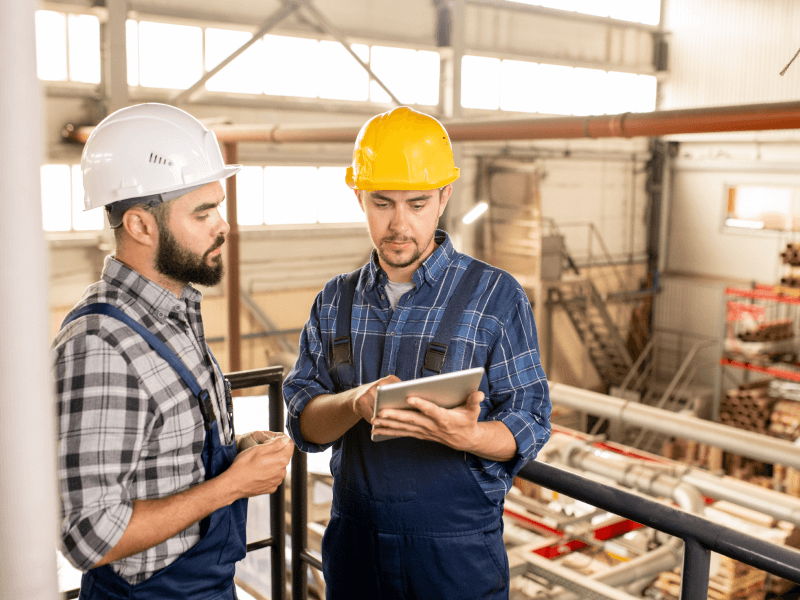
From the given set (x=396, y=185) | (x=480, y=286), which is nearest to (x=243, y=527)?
(x=480, y=286)

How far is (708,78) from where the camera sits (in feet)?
59.0

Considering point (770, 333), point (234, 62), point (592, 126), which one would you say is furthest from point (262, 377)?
point (770, 333)

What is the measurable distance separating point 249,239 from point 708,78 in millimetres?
12237

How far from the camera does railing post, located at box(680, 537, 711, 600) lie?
171 centimetres

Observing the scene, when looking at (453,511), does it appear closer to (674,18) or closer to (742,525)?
(742,525)

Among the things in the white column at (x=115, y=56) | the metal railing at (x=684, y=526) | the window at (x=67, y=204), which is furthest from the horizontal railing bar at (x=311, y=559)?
the white column at (x=115, y=56)

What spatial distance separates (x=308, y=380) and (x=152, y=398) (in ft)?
2.09

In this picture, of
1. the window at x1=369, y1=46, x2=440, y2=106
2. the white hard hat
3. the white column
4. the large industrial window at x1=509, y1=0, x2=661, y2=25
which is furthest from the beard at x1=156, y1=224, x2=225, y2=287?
the large industrial window at x1=509, y1=0, x2=661, y2=25

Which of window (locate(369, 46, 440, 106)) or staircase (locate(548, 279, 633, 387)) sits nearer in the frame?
window (locate(369, 46, 440, 106))

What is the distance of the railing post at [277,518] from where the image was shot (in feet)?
8.65

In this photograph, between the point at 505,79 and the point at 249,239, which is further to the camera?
the point at 505,79

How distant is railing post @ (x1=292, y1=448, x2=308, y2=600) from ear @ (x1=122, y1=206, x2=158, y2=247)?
3.95 feet

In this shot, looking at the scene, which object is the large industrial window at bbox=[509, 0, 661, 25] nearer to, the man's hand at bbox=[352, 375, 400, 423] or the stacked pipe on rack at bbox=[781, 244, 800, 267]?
the stacked pipe on rack at bbox=[781, 244, 800, 267]

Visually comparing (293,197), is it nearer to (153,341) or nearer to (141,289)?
→ (141,289)
